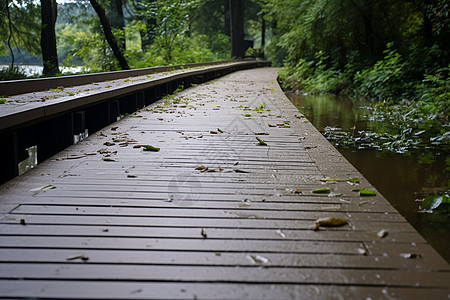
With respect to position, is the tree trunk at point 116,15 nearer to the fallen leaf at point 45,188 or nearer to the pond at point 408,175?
the pond at point 408,175

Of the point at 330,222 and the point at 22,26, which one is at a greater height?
the point at 22,26

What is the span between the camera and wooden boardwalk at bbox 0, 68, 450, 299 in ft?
5.20

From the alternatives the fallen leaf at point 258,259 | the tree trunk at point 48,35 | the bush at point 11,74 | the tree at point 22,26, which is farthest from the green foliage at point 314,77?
the fallen leaf at point 258,259

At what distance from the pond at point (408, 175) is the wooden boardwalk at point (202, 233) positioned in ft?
2.48

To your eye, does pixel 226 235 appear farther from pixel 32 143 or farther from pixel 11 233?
pixel 32 143

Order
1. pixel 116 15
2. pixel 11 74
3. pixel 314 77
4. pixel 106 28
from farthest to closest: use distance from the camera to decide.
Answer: pixel 116 15 < pixel 314 77 < pixel 106 28 < pixel 11 74

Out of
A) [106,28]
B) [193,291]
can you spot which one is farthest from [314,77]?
[193,291]

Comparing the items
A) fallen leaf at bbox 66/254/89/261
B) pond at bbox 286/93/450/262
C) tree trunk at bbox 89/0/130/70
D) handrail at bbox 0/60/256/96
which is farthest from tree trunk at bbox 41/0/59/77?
fallen leaf at bbox 66/254/89/261

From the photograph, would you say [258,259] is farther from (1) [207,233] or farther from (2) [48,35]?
(2) [48,35]

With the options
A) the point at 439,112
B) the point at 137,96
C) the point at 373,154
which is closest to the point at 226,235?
the point at 373,154

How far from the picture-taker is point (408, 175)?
15.5 feet

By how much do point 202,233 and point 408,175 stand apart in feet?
11.1

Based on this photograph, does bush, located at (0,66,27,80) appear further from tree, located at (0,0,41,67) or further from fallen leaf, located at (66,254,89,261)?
fallen leaf, located at (66,254,89,261)

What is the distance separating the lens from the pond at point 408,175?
3.32m
